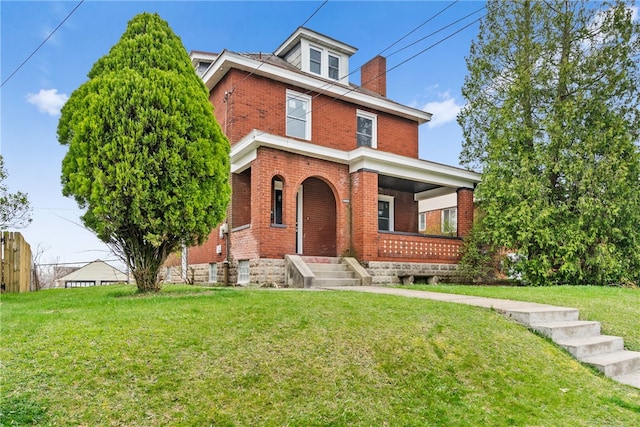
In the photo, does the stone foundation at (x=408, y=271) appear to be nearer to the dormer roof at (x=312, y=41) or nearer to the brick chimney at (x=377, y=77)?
→ the brick chimney at (x=377, y=77)

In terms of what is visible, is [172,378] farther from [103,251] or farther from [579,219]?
[579,219]

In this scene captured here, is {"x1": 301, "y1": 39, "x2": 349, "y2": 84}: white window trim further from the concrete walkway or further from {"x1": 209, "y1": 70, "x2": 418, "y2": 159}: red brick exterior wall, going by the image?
the concrete walkway

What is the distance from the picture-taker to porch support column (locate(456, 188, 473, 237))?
13.8 meters

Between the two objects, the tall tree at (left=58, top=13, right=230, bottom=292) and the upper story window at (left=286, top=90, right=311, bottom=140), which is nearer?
the tall tree at (left=58, top=13, right=230, bottom=292)

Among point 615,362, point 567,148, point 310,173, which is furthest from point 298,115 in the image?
point 615,362

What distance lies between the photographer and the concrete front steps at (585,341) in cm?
478

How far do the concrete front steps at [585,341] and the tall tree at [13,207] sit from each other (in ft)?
35.7

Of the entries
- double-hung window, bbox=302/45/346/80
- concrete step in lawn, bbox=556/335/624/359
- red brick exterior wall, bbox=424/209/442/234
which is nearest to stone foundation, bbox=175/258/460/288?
concrete step in lawn, bbox=556/335/624/359

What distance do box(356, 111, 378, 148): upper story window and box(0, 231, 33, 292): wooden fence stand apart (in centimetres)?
1086

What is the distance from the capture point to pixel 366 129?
15.5m

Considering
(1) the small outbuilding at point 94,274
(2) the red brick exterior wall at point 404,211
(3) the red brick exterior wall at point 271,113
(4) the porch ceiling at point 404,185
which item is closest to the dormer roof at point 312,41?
(3) the red brick exterior wall at point 271,113

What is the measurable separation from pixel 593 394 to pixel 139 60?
7951 millimetres

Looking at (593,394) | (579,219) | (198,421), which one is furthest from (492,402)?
(579,219)

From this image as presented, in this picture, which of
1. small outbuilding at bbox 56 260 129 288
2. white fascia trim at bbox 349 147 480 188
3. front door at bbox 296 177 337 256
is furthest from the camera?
small outbuilding at bbox 56 260 129 288
